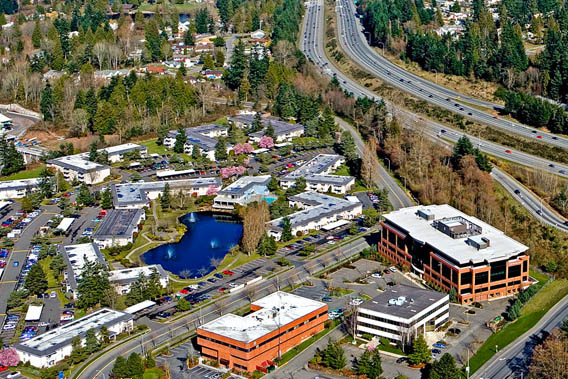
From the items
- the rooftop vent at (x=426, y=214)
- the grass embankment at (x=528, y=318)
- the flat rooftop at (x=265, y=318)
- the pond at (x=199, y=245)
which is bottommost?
the pond at (x=199, y=245)

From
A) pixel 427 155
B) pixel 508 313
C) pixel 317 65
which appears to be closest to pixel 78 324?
pixel 508 313

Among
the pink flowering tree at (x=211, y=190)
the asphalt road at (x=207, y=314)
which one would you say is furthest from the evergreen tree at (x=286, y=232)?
the pink flowering tree at (x=211, y=190)

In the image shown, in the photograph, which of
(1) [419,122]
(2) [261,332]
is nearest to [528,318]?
(2) [261,332]

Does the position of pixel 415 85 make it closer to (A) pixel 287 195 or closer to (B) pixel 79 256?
(A) pixel 287 195

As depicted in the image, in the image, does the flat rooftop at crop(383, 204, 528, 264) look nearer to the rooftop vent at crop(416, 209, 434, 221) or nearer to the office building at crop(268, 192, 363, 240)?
the rooftop vent at crop(416, 209, 434, 221)

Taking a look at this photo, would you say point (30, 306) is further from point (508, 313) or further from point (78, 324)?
point (508, 313)

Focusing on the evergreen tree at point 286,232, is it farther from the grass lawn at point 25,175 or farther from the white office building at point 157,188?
the grass lawn at point 25,175

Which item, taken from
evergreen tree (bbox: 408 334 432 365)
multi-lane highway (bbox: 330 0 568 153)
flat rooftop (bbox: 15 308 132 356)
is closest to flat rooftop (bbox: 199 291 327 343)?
flat rooftop (bbox: 15 308 132 356)
